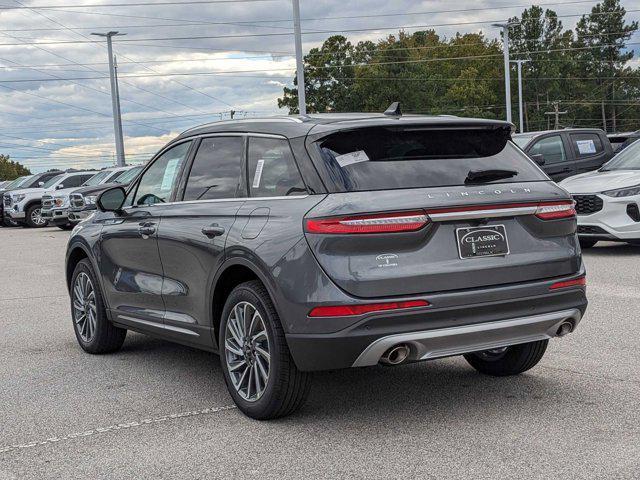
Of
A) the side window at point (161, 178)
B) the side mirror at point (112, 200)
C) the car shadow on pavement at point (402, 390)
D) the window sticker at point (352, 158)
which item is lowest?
the car shadow on pavement at point (402, 390)

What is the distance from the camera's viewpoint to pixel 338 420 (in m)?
5.30

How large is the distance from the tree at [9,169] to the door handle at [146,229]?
161m

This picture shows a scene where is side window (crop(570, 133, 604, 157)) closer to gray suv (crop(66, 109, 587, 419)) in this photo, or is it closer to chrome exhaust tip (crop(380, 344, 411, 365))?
gray suv (crop(66, 109, 587, 419))

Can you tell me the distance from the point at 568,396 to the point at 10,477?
Answer: 3162mm

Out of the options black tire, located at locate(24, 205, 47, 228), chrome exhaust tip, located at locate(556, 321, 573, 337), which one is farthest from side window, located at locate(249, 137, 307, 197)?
black tire, located at locate(24, 205, 47, 228)

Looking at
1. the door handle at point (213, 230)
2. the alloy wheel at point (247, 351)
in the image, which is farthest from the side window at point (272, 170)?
the alloy wheel at point (247, 351)

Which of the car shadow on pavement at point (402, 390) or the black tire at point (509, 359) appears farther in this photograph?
the black tire at point (509, 359)

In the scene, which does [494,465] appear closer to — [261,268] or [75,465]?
[261,268]

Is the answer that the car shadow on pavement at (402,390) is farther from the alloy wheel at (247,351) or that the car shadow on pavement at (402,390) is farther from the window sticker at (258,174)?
the window sticker at (258,174)

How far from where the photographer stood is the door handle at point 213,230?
218 inches

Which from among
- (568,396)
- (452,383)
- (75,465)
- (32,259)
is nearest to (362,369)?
(452,383)

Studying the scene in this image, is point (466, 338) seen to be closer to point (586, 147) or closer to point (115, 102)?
point (586, 147)

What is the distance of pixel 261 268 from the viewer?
5059mm

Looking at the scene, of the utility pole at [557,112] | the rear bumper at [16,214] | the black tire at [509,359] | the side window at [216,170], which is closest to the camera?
the side window at [216,170]
